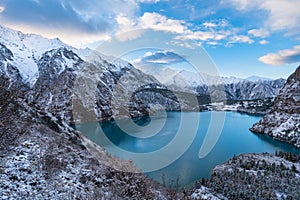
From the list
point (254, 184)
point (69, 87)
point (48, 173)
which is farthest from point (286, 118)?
point (69, 87)

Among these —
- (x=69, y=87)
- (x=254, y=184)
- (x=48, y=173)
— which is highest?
(x=69, y=87)

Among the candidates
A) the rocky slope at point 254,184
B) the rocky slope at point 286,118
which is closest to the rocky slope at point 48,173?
the rocky slope at point 254,184

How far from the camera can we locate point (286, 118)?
96562 millimetres

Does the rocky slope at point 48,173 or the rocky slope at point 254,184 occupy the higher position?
the rocky slope at point 48,173

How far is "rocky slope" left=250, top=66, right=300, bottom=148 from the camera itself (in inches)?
3408

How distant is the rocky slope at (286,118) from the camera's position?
8656 cm

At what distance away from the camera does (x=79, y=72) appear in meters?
178

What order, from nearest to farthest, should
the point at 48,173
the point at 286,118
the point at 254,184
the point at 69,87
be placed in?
the point at 48,173 → the point at 254,184 → the point at 286,118 → the point at 69,87

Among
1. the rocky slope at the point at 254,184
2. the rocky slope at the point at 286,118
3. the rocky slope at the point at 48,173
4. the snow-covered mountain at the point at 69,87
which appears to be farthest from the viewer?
the snow-covered mountain at the point at 69,87

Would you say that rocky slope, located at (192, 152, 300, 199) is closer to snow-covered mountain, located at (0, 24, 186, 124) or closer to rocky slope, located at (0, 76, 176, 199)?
rocky slope, located at (0, 76, 176, 199)

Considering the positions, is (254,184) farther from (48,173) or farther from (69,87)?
(69,87)

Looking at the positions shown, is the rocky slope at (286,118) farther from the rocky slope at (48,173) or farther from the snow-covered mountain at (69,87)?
the rocky slope at (48,173)

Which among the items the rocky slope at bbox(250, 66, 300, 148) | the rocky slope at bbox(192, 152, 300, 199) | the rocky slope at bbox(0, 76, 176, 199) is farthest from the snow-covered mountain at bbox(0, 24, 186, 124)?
the rocky slope at bbox(0, 76, 176, 199)

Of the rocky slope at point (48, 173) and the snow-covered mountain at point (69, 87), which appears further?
the snow-covered mountain at point (69, 87)
